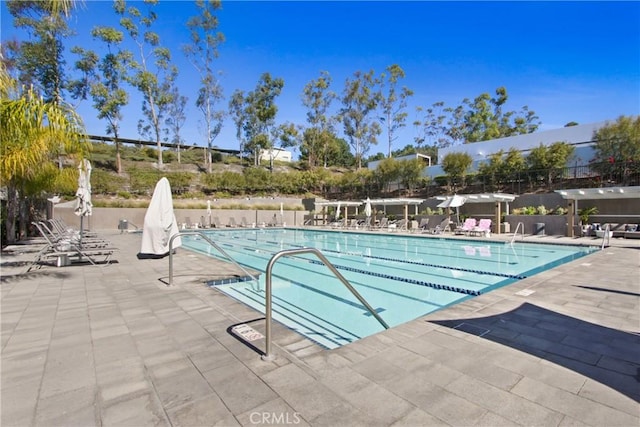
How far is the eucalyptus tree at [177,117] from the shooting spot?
1464 inches

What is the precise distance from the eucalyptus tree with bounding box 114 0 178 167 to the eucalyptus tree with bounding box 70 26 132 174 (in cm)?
107

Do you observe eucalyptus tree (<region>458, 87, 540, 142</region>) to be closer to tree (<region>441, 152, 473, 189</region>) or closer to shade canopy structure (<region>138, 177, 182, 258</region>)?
tree (<region>441, 152, 473, 189</region>)

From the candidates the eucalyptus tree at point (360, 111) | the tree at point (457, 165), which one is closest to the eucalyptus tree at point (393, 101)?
the eucalyptus tree at point (360, 111)

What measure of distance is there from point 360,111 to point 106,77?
26780 mm

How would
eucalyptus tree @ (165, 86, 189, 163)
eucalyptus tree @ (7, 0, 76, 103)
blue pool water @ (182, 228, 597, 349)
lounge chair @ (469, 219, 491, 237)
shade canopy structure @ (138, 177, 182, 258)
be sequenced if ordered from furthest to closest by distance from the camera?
eucalyptus tree @ (165, 86, 189, 163) < eucalyptus tree @ (7, 0, 76, 103) < lounge chair @ (469, 219, 491, 237) < shade canopy structure @ (138, 177, 182, 258) < blue pool water @ (182, 228, 597, 349)

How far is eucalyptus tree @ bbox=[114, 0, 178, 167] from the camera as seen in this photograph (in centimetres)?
2838

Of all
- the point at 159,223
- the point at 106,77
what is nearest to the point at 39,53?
the point at 106,77

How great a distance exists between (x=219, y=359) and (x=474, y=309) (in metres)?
2.96

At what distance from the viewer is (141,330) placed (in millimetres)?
3307

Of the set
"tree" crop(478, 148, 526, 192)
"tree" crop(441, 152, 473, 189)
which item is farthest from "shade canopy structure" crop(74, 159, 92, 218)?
"tree" crop(478, 148, 526, 192)

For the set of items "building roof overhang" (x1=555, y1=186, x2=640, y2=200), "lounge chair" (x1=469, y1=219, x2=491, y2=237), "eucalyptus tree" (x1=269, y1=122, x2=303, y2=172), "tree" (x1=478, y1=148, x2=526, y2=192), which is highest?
"eucalyptus tree" (x1=269, y1=122, x2=303, y2=172)

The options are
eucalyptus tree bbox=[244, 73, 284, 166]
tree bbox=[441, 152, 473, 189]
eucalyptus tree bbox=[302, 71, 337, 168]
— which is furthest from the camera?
eucalyptus tree bbox=[302, 71, 337, 168]

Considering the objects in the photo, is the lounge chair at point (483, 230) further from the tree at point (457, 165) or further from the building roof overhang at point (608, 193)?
the tree at point (457, 165)
